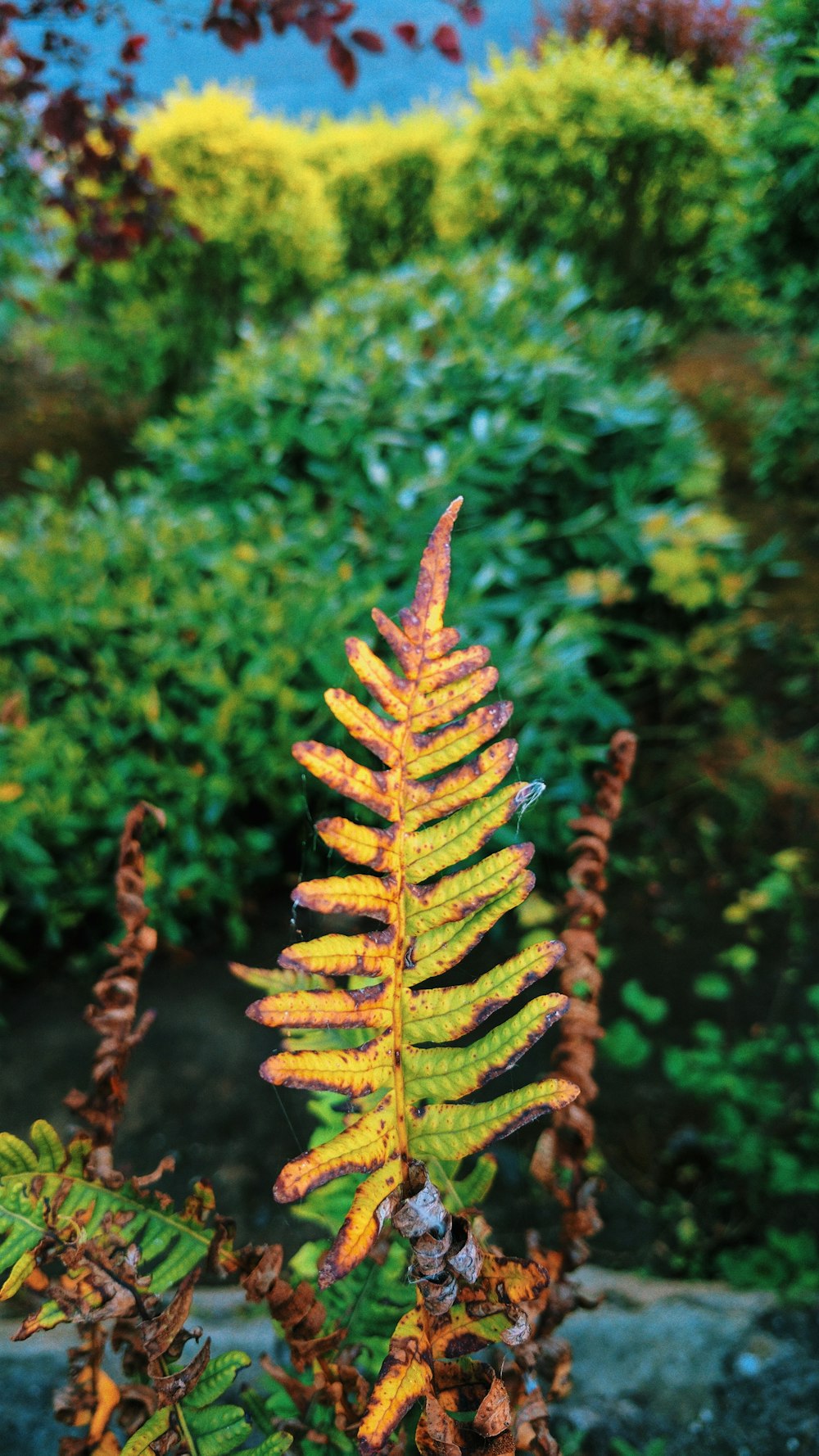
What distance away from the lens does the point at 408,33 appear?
8.61 feet

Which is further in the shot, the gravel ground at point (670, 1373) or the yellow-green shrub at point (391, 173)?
the yellow-green shrub at point (391, 173)

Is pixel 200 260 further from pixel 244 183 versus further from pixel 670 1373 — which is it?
pixel 670 1373

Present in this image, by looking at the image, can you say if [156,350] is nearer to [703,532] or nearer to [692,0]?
[703,532]

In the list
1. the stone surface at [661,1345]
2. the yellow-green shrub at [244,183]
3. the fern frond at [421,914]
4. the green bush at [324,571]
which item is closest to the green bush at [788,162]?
the green bush at [324,571]

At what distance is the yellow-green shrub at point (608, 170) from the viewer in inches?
204

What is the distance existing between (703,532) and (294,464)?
1459 millimetres

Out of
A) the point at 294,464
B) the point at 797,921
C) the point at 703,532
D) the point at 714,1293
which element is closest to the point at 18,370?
the point at 294,464

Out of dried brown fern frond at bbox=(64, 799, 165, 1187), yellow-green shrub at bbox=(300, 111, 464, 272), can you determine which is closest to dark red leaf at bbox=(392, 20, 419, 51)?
dried brown fern frond at bbox=(64, 799, 165, 1187)

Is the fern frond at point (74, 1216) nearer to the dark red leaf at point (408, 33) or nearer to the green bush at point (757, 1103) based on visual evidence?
the green bush at point (757, 1103)

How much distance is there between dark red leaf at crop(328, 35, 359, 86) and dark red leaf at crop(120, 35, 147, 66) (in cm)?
75

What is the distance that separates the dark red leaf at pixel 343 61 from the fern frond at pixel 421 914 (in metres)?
2.40

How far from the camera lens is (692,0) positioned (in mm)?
7043

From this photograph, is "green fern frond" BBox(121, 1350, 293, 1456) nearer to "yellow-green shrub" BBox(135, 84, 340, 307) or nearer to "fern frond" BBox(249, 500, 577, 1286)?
"fern frond" BBox(249, 500, 577, 1286)

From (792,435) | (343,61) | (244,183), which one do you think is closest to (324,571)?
(343,61)
